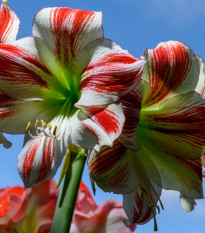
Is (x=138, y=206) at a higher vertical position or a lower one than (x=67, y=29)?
lower

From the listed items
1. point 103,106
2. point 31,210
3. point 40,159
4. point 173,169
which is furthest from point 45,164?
point 31,210

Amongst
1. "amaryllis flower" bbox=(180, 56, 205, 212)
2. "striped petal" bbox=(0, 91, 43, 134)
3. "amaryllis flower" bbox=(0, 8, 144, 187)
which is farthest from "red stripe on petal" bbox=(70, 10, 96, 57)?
"amaryllis flower" bbox=(180, 56, 205, 212)

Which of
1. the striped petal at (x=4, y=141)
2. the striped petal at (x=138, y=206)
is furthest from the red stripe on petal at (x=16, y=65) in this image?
the striped petal at (x=138, y=206)

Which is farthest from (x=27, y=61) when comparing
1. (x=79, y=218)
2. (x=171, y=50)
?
(x=79, y=218)

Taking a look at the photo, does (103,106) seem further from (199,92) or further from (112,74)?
(199,92)

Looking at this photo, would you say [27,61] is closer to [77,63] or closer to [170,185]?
[77,63]

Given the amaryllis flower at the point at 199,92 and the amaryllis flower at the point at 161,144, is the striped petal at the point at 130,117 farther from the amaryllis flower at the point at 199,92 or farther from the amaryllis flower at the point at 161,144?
the amaryllis flower at the point at 199,92

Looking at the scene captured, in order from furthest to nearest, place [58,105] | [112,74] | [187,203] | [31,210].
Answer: [31,210] → [187,203] → [58,105] → [112,74]
